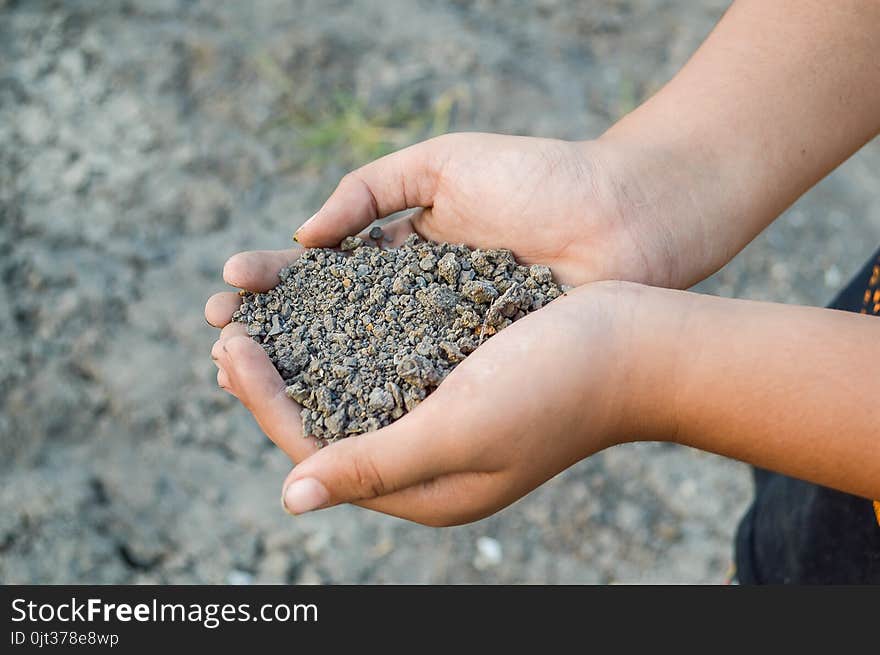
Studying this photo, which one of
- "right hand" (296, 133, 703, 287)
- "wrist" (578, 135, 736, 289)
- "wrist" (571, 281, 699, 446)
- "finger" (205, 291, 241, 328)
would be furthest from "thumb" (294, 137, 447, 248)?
"wrist" (571, 281, 699, 446)

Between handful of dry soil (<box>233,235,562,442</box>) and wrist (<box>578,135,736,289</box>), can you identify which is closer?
handful of dry soil (<box>233,235,562,442</box>)

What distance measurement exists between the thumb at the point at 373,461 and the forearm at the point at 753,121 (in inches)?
26.5

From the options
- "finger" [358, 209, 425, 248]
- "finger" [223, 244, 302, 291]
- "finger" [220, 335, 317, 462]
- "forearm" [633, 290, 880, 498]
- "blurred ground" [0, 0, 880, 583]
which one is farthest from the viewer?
"blurred ground" [0, 0, 880, 583]

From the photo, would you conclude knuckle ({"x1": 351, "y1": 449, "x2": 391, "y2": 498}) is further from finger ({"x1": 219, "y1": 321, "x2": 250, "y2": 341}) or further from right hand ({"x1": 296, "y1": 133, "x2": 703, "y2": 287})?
right hand ({"x1": 296, "y1": 133, "x2": 703, "y2": 287})

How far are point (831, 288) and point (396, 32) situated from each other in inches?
77.8

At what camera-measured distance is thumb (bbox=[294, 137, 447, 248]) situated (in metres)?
1.68

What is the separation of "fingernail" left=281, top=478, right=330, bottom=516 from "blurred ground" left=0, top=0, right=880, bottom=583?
1026mm

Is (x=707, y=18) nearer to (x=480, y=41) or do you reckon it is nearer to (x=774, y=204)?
(x=480, y=41)

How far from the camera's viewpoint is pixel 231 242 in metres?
2.79

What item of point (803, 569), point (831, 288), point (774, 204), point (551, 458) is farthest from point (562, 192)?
point (831, 288)

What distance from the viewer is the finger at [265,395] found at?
4.67ft

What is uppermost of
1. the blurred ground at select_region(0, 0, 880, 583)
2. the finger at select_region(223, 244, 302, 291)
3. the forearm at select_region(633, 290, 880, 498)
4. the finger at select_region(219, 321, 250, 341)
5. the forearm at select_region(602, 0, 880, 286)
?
the forearm at select_region(602, 0, 880, 286)

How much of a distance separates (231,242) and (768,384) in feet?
6.55

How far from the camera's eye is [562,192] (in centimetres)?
163
